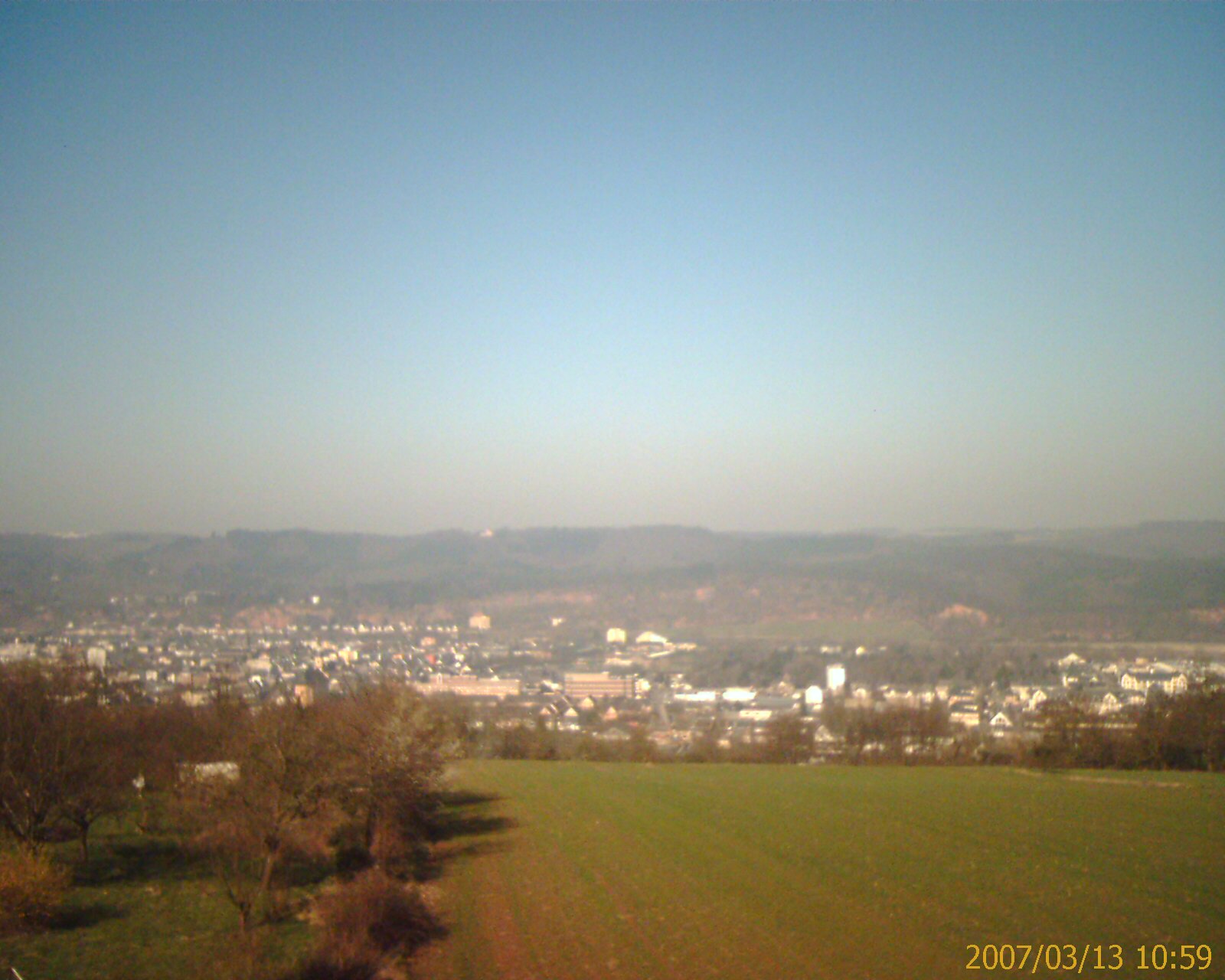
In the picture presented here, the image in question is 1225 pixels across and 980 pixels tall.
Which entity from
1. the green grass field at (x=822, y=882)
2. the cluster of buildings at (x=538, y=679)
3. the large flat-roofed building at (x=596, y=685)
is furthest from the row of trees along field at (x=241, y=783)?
the large flat-roofed building at (x=596, y=685)

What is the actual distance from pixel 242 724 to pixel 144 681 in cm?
922

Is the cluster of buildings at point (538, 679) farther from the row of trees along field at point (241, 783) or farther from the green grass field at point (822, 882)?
the green grass field at point (822, 882)

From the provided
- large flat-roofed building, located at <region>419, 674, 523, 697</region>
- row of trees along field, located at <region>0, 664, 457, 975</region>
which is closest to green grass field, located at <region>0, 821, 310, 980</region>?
row of trees along field, located at <region>0, 664, 457, 975</region>

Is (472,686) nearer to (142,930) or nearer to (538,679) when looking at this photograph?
(538,679)

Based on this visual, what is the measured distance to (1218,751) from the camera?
34.6 m

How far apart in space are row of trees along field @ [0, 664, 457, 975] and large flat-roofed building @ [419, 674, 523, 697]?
52.7 feet

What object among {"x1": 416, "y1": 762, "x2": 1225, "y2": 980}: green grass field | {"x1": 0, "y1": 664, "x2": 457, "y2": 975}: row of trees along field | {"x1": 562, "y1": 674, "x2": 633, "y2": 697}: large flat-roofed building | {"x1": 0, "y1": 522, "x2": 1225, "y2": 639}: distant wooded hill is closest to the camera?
{"x1": 416, "y1": 762, "x2": 1225, "y2": 980}: green grass field

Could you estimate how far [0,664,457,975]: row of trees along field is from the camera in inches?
540

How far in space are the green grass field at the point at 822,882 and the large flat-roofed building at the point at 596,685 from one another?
76.8 feet

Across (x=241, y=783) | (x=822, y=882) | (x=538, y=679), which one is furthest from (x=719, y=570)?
(x=241, y=783)

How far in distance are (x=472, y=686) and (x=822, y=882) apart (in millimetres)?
30957

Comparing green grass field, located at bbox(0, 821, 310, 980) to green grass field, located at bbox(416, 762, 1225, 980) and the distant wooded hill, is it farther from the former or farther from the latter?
the distant wooded hill

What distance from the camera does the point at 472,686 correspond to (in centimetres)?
4341

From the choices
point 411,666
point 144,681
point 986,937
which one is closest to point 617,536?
point 411,666
